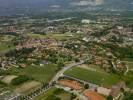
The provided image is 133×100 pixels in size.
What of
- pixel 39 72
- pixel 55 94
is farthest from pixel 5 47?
pixel 55 94

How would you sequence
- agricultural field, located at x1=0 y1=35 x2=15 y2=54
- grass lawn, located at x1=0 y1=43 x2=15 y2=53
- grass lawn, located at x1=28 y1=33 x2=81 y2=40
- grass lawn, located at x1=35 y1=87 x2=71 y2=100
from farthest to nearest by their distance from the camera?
grass lawn, located at x1=28 y1=33 x2=81 y2=40 → agricultural field, located at x1=0 y1=35 x2=15 y2=54 → grass lawn, located at x1=0 y1=43 x2=15 y2=53 → grass lawn, located at x1=35 y1=87 x2=71 y2=100

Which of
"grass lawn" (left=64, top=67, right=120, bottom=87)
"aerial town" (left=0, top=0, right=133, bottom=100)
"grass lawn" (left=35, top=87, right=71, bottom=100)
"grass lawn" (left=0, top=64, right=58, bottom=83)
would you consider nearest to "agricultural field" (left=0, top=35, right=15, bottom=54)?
"aerial town" (left=0, top=0, right=133, bottom=100)

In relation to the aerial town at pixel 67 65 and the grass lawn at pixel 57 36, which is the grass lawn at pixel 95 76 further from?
the grass lawn at pixel 57 36

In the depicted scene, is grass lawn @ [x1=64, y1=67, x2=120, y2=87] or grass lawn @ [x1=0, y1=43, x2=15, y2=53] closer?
grass lawn @ [x1=64, y1=67, x2=120, y2=87]

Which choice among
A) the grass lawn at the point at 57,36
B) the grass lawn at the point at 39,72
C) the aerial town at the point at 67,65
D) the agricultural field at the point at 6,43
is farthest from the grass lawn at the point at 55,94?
the grass lawn at the point at 57,36

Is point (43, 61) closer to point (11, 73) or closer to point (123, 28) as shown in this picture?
point (11, 73)

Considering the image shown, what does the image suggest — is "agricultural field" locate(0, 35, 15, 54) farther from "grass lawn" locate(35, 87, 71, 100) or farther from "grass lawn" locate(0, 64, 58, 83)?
"grass lawn" locate(35, 87, 71, 100)

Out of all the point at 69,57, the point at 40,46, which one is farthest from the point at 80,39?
the point at 69,57

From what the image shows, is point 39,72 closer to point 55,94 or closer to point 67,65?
point 67,65

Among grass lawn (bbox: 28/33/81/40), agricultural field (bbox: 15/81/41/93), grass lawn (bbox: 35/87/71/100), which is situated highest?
grass lawn (bbox: 28/33/81/40)
